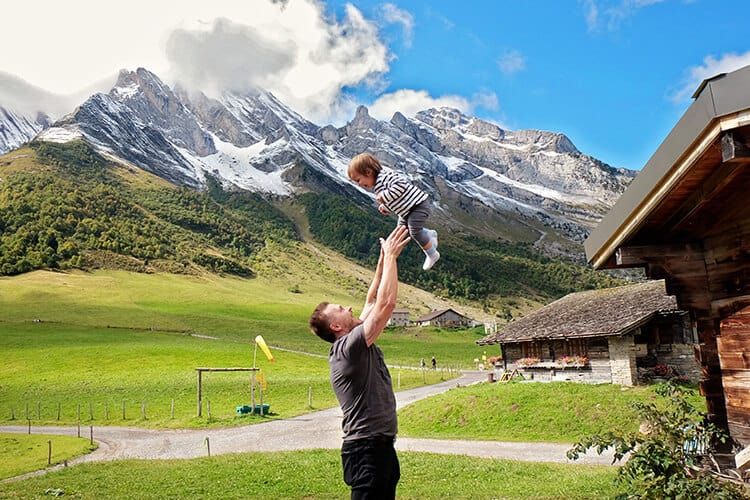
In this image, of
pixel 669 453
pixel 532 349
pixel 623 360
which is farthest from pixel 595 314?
pixel 669 453

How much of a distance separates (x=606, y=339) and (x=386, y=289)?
26069 mm

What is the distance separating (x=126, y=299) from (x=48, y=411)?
6312 centimetres

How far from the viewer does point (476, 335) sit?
3748 inches

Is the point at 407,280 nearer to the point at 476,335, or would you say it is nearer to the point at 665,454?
the point at 476,335

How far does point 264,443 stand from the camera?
24.1 m

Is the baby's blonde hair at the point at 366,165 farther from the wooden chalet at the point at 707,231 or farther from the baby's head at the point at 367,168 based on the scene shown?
the wooden chalet at the point at 707,231

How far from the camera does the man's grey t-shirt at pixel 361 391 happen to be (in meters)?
4.09

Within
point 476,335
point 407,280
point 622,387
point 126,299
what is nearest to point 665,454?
point 622,387

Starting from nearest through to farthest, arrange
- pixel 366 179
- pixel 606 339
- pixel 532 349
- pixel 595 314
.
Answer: pixel 366 179
pixel 606 339
pixel 595 314
pixel 532 349

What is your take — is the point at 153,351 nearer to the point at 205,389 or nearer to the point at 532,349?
the point at 205,389

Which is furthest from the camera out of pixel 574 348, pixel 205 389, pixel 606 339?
pixel 205 389

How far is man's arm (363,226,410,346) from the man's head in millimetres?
370

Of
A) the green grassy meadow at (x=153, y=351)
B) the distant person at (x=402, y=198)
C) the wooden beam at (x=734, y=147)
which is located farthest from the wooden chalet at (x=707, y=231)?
the green grassy meadow at (x=153, y=351)

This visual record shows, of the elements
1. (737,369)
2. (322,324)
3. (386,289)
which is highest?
(386,289)
